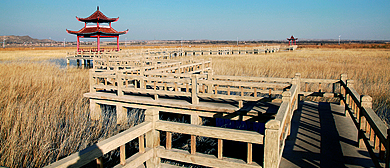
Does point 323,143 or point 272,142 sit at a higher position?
point 272,142

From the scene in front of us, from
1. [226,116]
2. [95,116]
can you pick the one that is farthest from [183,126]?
[95,116]

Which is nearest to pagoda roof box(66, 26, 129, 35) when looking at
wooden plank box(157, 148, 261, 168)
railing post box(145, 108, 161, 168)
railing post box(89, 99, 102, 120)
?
railing post box(89, 99, 102, 120)

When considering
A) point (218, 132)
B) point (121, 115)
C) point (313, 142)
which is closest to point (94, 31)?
point (121, 115)

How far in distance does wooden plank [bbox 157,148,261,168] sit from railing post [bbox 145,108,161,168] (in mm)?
79

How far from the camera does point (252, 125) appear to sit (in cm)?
848

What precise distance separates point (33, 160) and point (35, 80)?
10.1 meters

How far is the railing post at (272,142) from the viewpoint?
296 centimetres

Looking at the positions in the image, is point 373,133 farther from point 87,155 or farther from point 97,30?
point 97,30

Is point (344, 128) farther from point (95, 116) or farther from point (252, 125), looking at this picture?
point (95, 116)

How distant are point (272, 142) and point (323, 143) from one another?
3007 millimetres

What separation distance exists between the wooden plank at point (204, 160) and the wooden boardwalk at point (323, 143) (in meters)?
1.50

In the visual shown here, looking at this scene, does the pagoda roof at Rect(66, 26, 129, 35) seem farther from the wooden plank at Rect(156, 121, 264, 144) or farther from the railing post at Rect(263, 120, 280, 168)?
the railing post at Rect(263, 120, 280, 168)

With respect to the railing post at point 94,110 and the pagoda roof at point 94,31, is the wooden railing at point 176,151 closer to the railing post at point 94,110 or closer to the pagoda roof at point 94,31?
the railing post at point 94,110

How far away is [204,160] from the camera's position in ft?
A: 11.2
